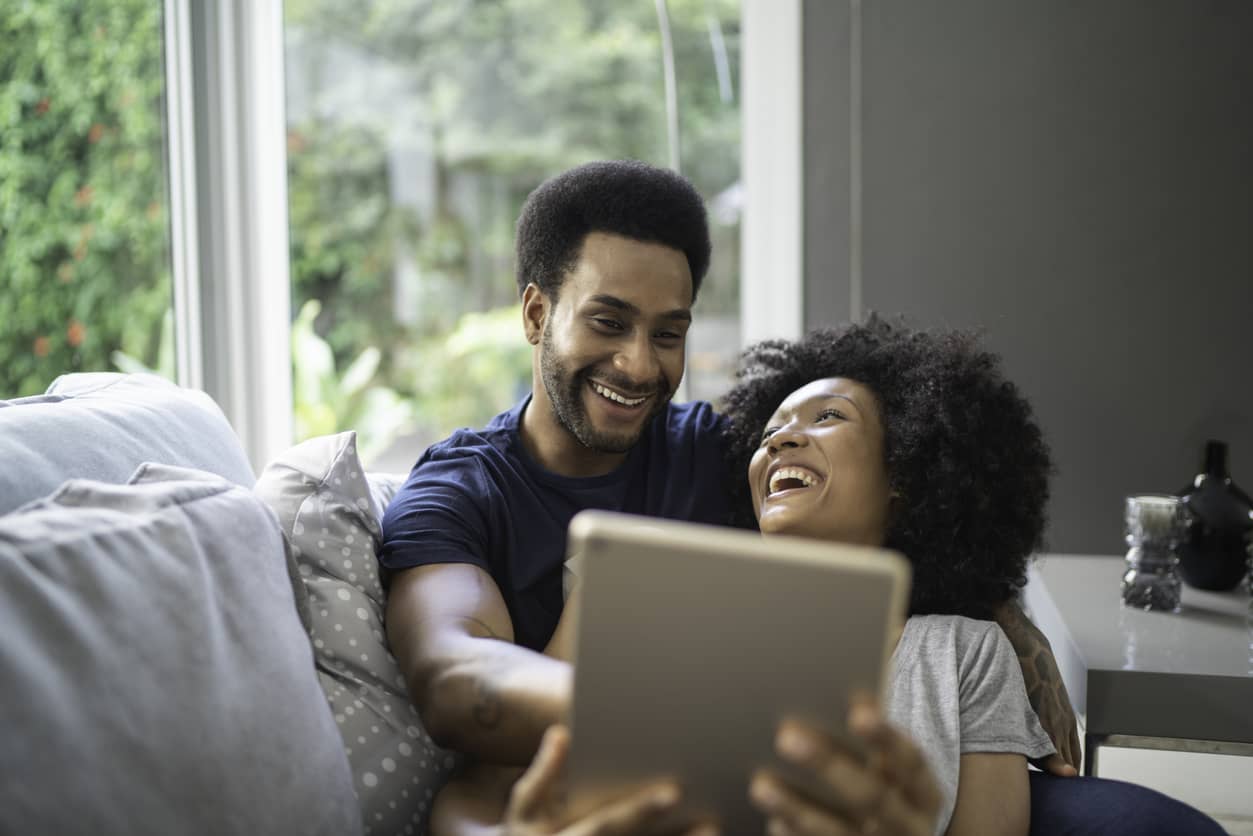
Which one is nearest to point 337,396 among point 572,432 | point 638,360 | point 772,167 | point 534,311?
point 772,167

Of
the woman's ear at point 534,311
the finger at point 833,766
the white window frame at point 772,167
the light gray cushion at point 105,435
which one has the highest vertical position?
the white window frame at point 772,167

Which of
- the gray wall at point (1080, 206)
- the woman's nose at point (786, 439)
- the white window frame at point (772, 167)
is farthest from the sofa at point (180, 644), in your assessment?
the gray wall at point (1080, 206)

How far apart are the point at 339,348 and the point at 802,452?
2.17 m

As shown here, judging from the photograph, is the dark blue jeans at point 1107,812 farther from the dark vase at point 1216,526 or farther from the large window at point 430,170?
the large window at point 430,170

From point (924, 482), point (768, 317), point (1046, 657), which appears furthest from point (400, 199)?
point (1046, 657)

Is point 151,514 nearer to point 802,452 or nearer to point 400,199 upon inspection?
point 802,452

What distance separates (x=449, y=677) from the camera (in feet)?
3.85

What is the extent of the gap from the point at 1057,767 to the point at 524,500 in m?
0.81

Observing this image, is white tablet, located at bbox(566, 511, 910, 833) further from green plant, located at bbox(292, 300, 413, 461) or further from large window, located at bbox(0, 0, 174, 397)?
green plant, located at bbox(292, 300, 413, 461)

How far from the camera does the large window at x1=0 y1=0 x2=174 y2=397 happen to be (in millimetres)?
2262

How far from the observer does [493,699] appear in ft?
3.67

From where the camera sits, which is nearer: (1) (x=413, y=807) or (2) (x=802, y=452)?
(1) (x=413, y=807)

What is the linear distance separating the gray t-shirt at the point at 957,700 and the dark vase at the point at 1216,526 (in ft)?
2.55

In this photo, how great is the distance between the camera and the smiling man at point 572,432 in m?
1.46
